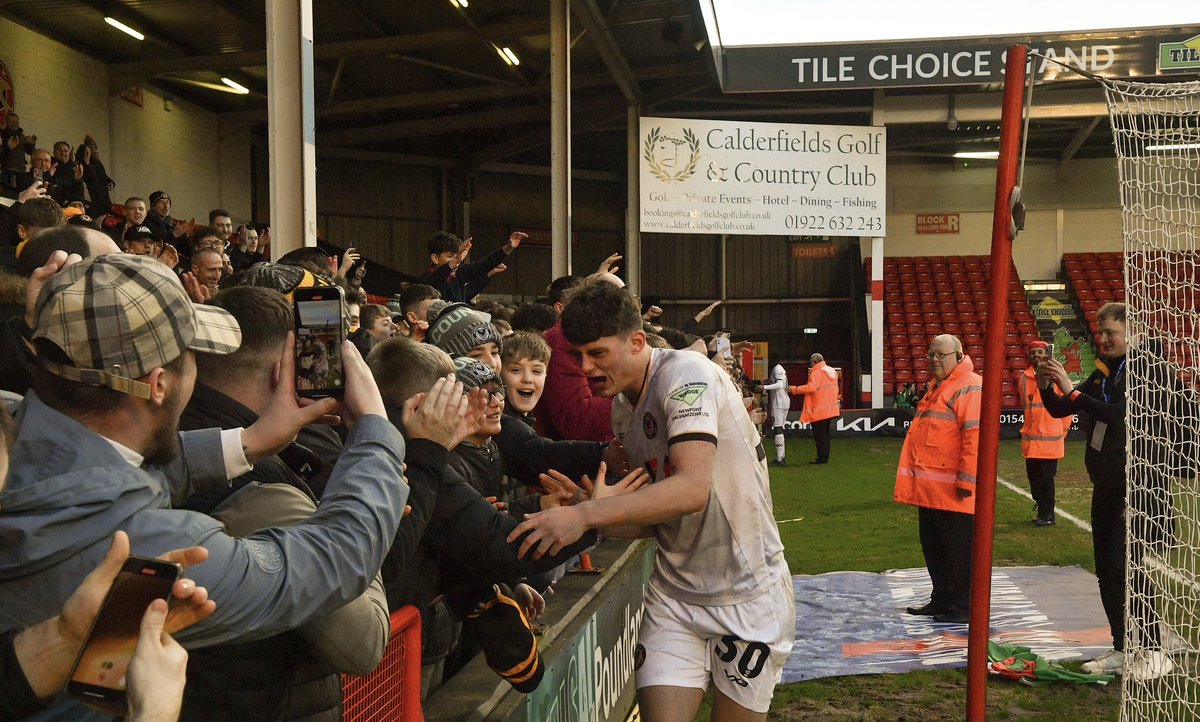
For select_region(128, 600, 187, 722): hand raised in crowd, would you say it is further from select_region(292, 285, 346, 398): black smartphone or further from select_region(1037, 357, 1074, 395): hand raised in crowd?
select_region(1037, 357, 1074, 395): hand raised in crowd

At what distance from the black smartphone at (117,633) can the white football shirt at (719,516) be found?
2119mm

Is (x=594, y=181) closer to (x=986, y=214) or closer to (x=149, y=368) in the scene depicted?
(x=986, y=214)

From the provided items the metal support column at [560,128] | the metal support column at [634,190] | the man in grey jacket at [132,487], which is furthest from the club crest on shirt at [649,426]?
the metal support column at [634,190]

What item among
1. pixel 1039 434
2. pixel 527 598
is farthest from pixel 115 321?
pixel 1039 434

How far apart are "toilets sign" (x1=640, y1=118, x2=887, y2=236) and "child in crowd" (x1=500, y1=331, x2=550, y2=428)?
1453 cm

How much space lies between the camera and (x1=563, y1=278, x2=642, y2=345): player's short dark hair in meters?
3.33

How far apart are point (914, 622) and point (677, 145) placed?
1308 cm

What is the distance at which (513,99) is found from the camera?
24.0 m

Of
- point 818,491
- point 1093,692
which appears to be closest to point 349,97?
point 818,491

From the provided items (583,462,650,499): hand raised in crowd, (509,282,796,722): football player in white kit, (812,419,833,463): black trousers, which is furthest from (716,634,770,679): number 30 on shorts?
(812,419,833,463): black trousers

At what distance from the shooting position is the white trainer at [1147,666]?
16.0 feet

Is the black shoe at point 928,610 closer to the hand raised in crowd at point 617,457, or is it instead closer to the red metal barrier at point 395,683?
the hand raised in crowd at point 617,457

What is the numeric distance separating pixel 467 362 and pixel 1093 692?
4366 millimetres

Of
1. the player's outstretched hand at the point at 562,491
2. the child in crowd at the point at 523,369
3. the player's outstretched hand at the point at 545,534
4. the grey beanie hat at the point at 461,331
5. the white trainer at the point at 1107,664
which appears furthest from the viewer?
the white trainer at the point at 1107,664
